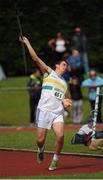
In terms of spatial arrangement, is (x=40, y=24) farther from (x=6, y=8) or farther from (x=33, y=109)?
(x=6, y=8)

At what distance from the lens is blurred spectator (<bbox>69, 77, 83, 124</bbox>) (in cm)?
2381

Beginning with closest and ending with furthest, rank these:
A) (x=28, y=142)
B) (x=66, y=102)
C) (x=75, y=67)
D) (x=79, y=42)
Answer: (x=66, y=102)
(x=28, y=142)
(x=75, y=67)
(x=79, y=42)

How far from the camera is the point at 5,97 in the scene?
27016 millimetres

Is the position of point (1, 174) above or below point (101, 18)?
above

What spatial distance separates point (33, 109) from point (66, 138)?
622 cm

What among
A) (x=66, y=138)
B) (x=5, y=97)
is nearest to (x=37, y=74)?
(x=5, y=97)

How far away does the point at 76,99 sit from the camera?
79.4ft

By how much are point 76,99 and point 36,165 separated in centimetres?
1051

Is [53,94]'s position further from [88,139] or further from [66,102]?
[88,139]

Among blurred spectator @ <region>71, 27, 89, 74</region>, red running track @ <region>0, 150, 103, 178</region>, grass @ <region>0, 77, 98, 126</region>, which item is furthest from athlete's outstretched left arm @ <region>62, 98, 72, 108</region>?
blurred spectator @ <region>71, 27, 89, 74</region>

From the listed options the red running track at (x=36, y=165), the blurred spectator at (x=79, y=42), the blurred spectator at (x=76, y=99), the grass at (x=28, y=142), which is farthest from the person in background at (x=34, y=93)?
the red running track at (x=36, y=165)

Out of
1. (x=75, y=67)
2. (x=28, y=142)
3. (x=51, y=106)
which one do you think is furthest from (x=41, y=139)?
(x=75, y=67)

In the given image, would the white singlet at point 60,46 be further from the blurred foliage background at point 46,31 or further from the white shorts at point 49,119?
the white shorts at point 49,119

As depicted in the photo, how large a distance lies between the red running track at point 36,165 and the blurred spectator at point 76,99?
8.33 metres
